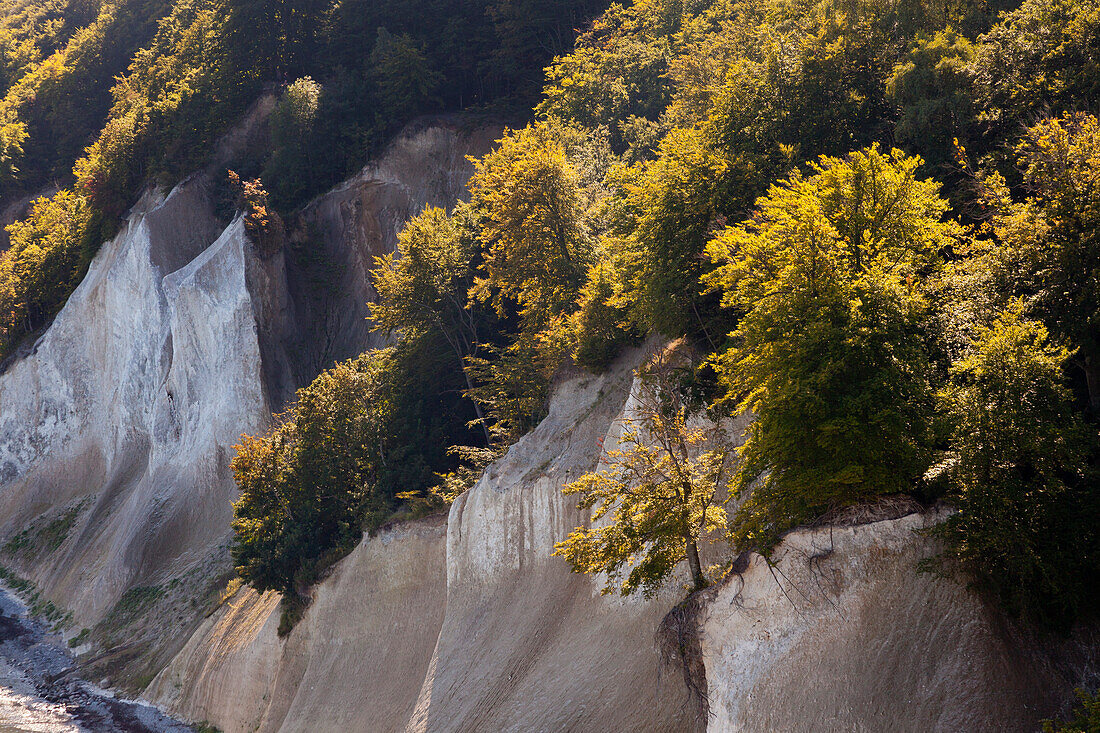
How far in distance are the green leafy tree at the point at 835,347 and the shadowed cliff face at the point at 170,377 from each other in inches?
1530

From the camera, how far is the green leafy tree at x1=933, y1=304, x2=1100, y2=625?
611 inches

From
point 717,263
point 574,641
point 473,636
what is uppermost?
point 717,263

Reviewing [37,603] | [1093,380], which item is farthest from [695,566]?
[37,603]

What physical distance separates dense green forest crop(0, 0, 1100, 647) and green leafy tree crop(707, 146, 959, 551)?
0.08 m

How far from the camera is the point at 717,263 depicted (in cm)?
2659

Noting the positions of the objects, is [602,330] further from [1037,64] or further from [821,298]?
[1037,64]

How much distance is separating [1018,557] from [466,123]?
53.8 metres

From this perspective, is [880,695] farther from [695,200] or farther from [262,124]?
[262,124]

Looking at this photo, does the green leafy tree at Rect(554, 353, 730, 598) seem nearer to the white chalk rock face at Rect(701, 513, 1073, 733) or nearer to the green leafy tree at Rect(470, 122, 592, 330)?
the white chalk rock face at Rect(701, 513, 1073, 733)

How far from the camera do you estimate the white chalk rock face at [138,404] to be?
173 ft

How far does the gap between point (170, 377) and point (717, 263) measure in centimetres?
4392

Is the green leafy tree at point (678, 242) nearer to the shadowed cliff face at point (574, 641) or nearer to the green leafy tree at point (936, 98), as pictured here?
the shadowed cliff face at point (574, 641)

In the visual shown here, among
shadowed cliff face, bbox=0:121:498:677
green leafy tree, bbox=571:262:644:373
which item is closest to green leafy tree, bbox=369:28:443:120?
shadowed cliff face, bbox=0:121:498:677

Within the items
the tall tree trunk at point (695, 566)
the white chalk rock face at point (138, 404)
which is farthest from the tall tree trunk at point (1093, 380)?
the white chalk rock face at point (138, 404)
